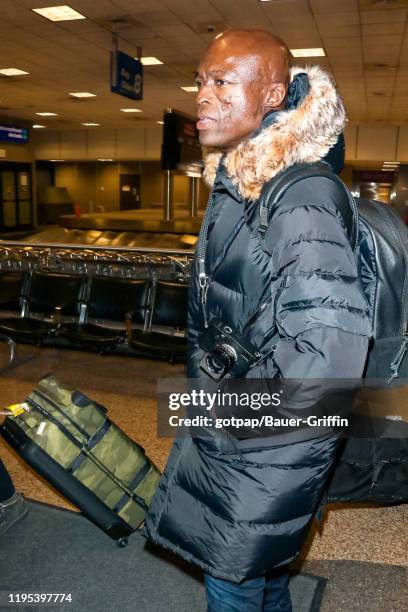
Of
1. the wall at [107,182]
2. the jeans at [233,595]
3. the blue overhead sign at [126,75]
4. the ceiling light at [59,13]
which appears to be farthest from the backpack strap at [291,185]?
the wall at [107,182]

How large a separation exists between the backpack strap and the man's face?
181 mm

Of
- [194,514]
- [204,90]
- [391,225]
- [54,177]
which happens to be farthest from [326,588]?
[54,177]

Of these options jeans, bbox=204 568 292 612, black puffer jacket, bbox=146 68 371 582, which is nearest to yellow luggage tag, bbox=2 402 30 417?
black puffer jacket, bbox=146 68 371 582

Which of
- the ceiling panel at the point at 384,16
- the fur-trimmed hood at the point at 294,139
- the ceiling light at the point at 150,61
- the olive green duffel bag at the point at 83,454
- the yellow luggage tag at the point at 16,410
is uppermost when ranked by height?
the ceiling light at the point at 150,61

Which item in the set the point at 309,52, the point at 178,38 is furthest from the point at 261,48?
the point at 309,52

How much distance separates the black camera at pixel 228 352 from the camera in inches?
46.3

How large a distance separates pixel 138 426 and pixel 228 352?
2719 millimetres

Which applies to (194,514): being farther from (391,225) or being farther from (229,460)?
(391,225)

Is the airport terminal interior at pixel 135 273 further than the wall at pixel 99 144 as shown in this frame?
No

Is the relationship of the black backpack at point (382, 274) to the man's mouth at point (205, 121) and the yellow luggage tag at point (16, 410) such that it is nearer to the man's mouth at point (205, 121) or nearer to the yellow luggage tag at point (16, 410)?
the man's mouth at point (205, 121)

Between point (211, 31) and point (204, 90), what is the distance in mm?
7427

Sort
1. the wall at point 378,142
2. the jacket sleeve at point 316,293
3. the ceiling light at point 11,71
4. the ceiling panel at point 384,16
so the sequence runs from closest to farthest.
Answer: the jacket sleeve at point 316,293, the ceiling panel at point 384,16, the ceiling light at point 11,71, the wall at point 378,142

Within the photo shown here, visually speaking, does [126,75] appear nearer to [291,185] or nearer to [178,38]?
[178,38]

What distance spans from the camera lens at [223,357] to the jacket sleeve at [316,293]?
11 cm
